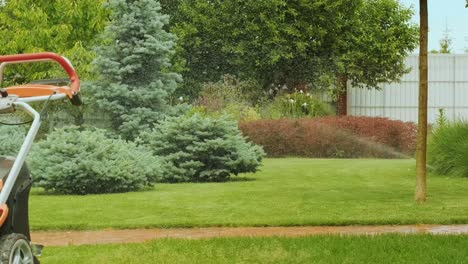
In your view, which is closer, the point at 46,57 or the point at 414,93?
the point at 46,57

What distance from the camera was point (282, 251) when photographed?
299 inches

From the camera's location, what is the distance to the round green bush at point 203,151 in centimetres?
1502

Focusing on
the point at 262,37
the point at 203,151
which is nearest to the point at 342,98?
the point at 262,37

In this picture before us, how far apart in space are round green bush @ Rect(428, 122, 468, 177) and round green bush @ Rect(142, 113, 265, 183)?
10.8ft

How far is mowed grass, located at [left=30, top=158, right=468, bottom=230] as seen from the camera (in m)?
9.76

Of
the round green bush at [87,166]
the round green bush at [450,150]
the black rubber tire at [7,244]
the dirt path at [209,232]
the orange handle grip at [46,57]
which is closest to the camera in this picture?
the black rubber tire at [7,244]

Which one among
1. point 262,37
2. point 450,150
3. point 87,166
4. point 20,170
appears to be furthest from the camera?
point 262,37

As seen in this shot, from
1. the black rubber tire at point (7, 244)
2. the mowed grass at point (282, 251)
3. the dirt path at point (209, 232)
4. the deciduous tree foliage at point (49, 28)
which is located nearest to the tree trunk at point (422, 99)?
the dirt path at point (209, 232)

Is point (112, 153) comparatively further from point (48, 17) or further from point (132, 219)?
point (48, 17)

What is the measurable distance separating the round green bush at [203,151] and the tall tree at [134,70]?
3.13 meters

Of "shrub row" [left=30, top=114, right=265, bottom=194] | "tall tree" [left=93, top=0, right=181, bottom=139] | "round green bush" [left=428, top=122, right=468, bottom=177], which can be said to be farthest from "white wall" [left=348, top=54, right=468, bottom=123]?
"shrub row" [left=30, top=114, right=265, bottom=194]

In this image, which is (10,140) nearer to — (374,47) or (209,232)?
(209,232)

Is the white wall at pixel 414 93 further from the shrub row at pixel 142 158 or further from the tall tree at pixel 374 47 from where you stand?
the shrub row at pixel 142 158

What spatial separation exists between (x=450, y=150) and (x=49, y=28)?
45.9ft
